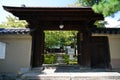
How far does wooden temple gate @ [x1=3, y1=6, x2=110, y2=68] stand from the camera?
26.2ft

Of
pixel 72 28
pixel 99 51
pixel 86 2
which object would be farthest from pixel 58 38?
pixel 99 51

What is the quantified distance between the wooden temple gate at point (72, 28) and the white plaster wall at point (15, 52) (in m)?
0.38

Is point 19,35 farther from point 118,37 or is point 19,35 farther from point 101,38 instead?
point 118,37

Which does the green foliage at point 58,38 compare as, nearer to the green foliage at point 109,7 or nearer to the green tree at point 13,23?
the green tree at point 13,23

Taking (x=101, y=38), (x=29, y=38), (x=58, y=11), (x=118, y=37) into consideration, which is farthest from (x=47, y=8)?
(x=118, y=37)

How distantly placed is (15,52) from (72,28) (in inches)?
124

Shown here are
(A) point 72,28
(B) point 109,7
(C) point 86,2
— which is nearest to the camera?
(B) point 109,7

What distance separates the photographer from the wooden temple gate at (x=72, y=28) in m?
8.00

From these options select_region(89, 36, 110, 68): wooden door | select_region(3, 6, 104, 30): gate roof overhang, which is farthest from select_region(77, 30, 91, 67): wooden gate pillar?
select_region(3, 6, 104, 30): gate roof overhang

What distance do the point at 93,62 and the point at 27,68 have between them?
320cm

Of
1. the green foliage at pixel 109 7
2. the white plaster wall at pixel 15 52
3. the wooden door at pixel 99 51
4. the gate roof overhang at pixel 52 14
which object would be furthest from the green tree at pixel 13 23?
the green foliage at pixel 109 7

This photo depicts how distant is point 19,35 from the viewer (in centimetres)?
848

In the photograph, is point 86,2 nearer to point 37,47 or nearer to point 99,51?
point 99,51

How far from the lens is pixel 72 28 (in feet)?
31.5
